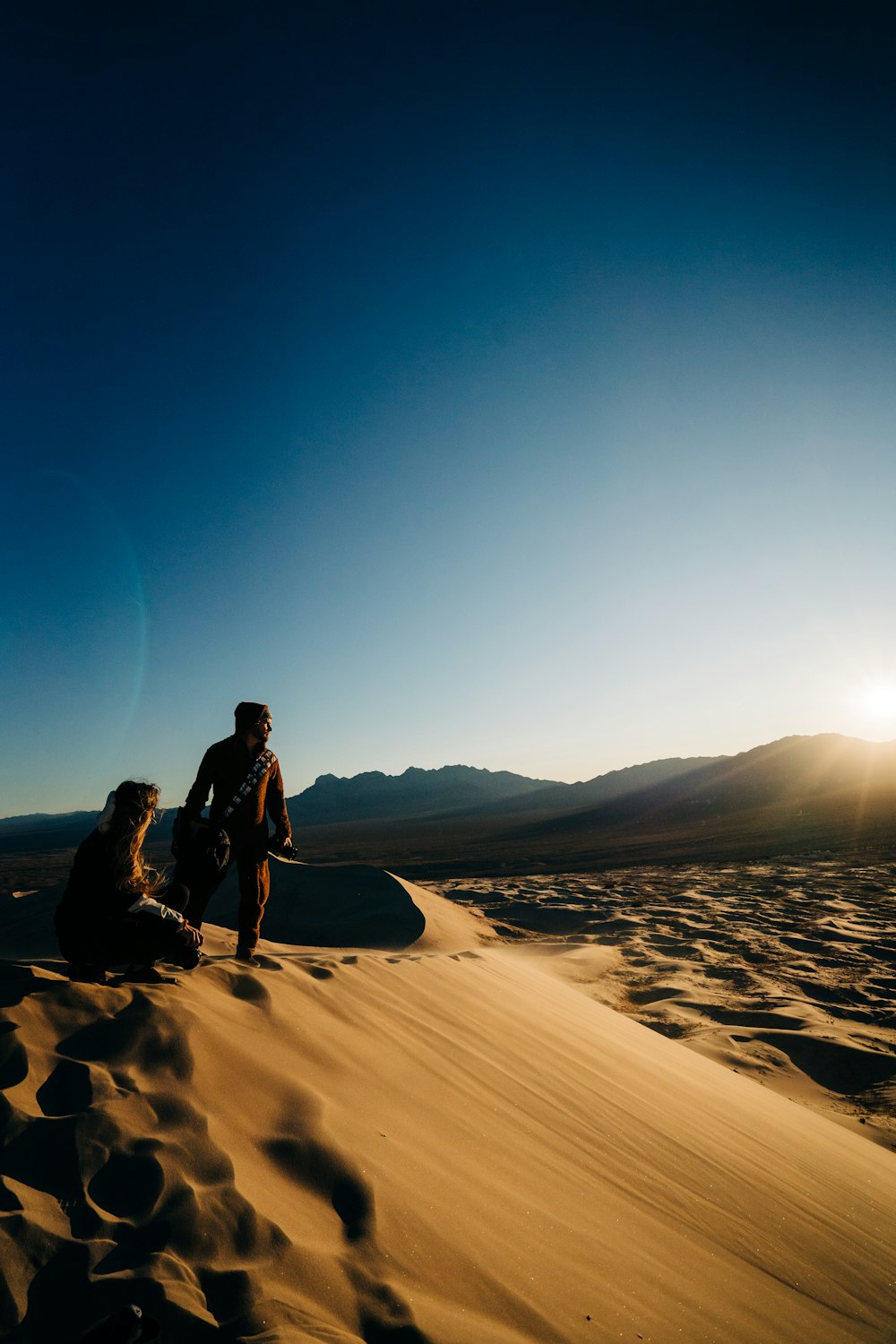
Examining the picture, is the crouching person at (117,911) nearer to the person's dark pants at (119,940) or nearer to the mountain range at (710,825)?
the person's dark pants at (119,940)

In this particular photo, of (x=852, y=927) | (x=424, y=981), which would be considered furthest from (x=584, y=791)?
(x=424, y=981)

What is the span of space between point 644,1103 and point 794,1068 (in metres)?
2.32

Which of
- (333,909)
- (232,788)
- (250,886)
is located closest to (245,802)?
(232,788)

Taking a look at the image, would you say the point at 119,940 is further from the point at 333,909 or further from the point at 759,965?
the point at 759,965

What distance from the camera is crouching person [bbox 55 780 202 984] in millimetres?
2564

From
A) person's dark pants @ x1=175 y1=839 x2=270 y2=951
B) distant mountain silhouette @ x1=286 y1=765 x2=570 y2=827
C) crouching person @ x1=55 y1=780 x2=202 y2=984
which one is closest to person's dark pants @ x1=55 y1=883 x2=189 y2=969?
crouching person @ x1=55 y1=780 x2=202 y2=984

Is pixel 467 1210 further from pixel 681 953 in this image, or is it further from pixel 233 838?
pixel 681 953

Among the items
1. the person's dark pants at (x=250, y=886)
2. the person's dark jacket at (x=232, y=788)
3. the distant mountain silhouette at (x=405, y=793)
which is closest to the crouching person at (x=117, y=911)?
the person's dark pants at (x=250, y=886)

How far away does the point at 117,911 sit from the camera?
8.53ft

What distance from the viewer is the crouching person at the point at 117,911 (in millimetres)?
2564

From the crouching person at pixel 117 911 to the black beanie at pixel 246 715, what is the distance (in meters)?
1.31

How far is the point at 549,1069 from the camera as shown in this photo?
3.05 meters

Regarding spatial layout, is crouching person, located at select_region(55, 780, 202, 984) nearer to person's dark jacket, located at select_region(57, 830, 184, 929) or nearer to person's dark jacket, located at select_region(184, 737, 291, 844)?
person's dark jacket, located at select_region(57, 830, 184, 929)

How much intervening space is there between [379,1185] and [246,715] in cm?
280
